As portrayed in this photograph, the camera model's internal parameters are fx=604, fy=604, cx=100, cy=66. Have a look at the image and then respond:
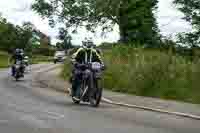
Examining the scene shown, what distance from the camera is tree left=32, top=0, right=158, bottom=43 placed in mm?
54969

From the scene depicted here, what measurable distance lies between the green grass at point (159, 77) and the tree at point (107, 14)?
27.7 meters

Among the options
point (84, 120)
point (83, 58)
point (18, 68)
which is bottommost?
point (84, 120)

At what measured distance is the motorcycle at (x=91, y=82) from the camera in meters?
17.2

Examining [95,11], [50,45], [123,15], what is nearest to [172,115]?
[95,11]

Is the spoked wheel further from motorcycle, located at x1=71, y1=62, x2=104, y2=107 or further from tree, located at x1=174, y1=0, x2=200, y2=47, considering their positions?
tree, located at x1=174, y1=0, x2=200, y2=47

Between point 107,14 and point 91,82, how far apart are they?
1503 inches

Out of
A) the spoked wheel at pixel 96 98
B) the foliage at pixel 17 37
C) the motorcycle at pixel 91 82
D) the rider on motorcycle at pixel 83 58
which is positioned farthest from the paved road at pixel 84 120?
the foliage at pixel 17 37

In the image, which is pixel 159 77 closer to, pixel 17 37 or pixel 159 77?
pixel 159 77

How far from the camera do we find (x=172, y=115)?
15000 millimetres

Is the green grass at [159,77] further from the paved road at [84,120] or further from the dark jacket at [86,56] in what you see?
the paved road at [84,120]

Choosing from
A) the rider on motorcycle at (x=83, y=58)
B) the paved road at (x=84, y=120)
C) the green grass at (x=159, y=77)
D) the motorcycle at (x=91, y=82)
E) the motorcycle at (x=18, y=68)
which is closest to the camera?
the paved road at (x=84, y=120)

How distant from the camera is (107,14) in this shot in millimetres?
55062

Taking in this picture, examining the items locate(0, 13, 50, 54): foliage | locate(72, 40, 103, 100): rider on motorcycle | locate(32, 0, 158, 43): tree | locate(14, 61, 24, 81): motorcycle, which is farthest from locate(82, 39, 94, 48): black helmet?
locate(0, 13, 50, 54): foliage

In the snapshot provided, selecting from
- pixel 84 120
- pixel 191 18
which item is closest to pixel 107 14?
→ pixel 191 18
